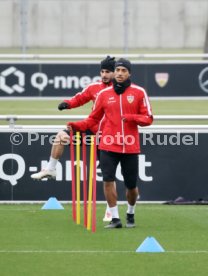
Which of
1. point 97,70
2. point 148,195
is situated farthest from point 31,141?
point 97,70

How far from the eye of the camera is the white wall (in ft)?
150

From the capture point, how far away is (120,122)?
14023mm

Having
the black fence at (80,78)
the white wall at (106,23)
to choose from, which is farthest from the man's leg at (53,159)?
the white wall at (106,23)

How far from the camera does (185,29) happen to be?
47.1m

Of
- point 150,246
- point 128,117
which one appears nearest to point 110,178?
point 128,117

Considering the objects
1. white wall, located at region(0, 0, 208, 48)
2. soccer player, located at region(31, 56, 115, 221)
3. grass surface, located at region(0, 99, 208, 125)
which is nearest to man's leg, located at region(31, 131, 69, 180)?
soccer player, located at region(31, 56, 115, 221)

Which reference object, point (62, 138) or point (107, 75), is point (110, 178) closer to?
point (62, 138)

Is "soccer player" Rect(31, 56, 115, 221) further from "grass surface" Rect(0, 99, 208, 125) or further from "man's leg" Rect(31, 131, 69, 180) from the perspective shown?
"grass surface" Rect(0, 99, 208, 125)

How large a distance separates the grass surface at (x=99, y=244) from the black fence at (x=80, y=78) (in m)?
12.2

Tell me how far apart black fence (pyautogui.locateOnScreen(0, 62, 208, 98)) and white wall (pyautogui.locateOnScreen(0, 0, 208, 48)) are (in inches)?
650

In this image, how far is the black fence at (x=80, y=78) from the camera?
93.4ft

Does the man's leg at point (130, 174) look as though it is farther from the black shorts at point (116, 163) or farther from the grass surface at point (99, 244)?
the grass surface at point (99, 244)

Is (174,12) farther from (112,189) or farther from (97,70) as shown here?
(112,189)

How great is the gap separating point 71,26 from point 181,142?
29210mm
